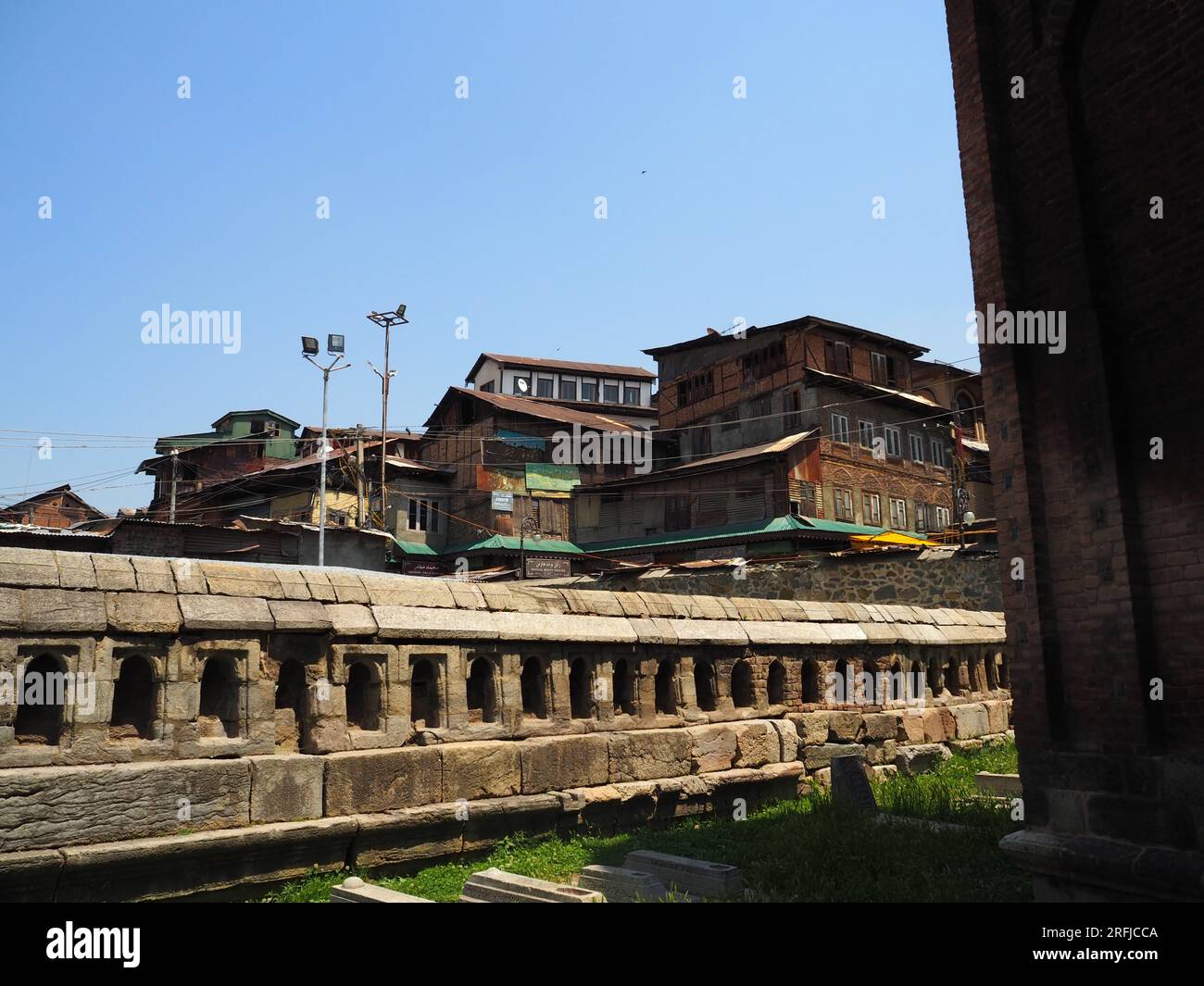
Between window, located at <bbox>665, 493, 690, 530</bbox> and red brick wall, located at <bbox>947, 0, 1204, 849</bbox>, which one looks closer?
red brick wall, located at <bbox>947, 0, 1204, 849</bbox>

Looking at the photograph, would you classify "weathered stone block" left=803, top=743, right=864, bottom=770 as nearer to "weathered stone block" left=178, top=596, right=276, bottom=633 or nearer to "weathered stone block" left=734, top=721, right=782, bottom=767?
"weathered stone block" left=734, top=721, right=782, bottom=767

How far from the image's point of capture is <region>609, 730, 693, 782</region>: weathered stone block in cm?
960

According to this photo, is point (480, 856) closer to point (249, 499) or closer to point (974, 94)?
point (974, 94)

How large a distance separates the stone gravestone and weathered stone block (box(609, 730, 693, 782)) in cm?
170

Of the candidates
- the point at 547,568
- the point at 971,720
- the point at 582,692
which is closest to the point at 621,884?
the point at 582,692

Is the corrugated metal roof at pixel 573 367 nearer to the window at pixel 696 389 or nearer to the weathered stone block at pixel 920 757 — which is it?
the window at pixel 696 389

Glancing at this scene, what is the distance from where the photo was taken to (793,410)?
38438 millimetres

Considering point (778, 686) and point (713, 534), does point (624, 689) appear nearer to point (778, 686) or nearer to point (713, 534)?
point (778, 686)

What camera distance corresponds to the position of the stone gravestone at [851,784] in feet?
34.5

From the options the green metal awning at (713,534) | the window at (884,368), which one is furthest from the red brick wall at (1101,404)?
the window at (884,368)

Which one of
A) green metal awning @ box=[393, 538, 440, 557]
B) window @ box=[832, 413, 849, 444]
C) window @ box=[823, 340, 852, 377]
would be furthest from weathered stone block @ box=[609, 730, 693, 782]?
green metal awning @ box=[393, 538, 440, 557]

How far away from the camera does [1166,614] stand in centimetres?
666

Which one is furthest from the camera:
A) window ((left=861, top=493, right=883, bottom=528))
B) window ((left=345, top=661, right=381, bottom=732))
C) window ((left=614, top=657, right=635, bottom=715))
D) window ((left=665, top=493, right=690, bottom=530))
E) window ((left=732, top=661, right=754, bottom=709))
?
window ((left=665, top=493, right=690, bottom=530))
